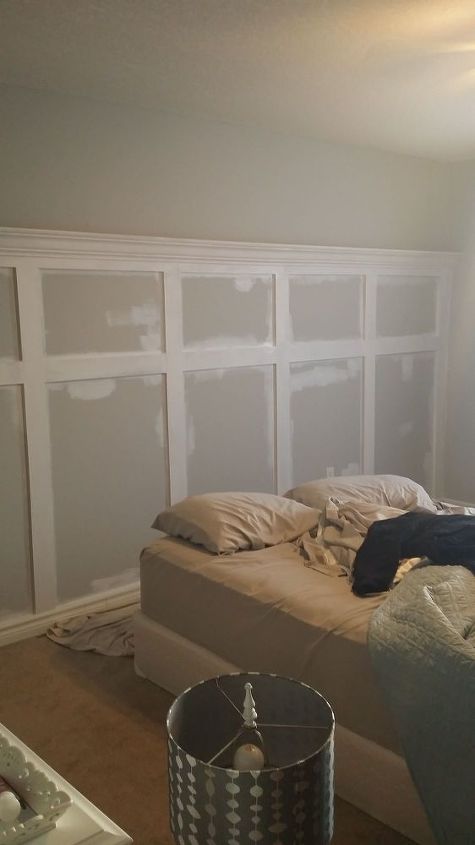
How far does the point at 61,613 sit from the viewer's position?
3322mm

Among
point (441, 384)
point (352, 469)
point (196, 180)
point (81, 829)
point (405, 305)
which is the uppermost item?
point (196, 180)

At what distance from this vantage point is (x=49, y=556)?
3.28 meters

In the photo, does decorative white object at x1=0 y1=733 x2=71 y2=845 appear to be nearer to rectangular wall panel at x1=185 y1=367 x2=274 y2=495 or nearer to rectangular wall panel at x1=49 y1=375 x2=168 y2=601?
rectangular wall panel at x1=49 y1=375 x2=168 y2=601

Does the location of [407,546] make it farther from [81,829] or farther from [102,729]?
[81,829]

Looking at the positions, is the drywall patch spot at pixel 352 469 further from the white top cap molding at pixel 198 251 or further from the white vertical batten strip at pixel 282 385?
the white top cap molding at pixel 198 251

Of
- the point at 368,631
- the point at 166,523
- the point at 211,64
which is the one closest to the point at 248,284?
the point at 211,64

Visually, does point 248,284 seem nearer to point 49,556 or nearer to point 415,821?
point 49,556

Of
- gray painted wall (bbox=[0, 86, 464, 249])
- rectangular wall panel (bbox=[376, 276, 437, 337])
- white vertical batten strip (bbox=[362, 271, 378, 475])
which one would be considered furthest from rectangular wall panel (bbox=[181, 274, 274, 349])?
rectangular wall panel (bbox=[376, 276, 437, 337])

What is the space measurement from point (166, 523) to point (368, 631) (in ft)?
3.56

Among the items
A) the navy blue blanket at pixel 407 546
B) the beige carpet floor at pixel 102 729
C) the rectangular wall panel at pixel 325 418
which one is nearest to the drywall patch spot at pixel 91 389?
the beige carpet floor at pixel 102 729

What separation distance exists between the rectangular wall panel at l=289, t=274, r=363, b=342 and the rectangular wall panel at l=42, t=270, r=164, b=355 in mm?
924

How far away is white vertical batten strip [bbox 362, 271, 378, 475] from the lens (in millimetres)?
4516

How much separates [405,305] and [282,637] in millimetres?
3081

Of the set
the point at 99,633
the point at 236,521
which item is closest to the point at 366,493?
the point at 236,521
